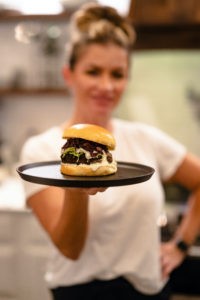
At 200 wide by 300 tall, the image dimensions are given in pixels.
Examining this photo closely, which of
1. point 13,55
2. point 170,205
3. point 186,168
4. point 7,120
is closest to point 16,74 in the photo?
point 13,55

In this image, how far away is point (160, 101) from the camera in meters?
2.20

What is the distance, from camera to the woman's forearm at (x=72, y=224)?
30.8 inches

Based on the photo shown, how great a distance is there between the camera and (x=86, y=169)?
0.80 m

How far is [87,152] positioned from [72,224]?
0.47 ft

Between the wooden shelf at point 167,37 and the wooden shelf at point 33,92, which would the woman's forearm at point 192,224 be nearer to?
the wooden shelf at point 167,37

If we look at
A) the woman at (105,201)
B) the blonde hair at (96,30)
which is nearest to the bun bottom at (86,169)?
the woman at (105,201)

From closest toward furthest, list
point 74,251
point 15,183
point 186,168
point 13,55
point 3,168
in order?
point 74,251 < point 186,168 < point 15,183 < point 3,168 < point 13,55

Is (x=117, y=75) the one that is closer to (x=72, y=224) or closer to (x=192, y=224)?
(x=72, y=224)

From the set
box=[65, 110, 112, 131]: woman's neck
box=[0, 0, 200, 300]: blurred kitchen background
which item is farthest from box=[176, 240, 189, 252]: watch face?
box=[65, 110, 112, 131]: woman's neck

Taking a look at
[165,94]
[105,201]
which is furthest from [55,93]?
[105,201]

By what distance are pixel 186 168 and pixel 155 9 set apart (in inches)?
35.4

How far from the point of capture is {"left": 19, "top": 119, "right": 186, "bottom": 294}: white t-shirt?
103cm

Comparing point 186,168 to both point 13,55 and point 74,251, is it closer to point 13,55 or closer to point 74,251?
point 74,251

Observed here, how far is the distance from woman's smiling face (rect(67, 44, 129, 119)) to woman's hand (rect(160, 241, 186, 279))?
18.2 inches
